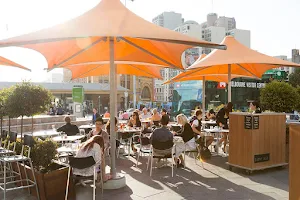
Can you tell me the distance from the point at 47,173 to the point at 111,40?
2.86 meters

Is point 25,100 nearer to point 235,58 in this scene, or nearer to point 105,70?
point 105,70

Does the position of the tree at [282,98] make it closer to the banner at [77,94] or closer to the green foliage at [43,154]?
the green foliage at [43,154]

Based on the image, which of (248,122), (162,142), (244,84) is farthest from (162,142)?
(244,84)

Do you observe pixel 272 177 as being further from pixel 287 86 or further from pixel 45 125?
pixel 45 125

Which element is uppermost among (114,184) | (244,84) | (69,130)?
(244,84)

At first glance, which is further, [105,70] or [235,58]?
[105,70]

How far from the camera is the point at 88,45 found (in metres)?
7.08

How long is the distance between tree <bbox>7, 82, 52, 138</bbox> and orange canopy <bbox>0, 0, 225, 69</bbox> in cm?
76

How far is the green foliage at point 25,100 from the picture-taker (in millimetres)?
7723

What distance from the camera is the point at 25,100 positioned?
7738mm

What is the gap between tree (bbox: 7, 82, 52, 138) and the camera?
7.72 meters

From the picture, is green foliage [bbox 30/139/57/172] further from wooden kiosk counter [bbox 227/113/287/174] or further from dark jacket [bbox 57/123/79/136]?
wooden kiosk counter [bbox 227/113/287/174]

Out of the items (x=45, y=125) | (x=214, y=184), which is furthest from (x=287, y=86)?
(x=45, y=125)

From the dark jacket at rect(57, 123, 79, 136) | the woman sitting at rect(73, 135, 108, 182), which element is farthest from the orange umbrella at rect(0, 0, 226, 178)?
the dark jacket at rect(57, 123, 79, 136)
